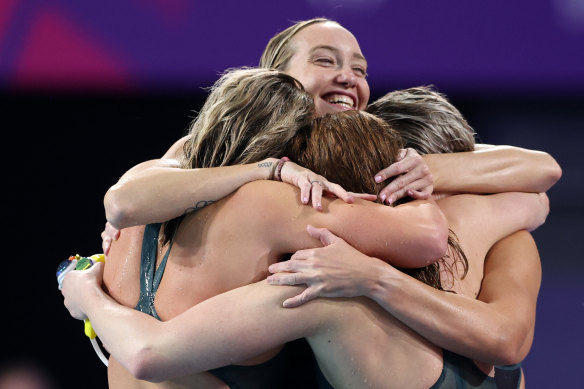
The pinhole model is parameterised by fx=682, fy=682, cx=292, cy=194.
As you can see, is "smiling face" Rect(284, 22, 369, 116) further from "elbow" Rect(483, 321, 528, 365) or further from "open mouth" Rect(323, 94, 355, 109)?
"elbow" Rect(483, 321, 528, 365)

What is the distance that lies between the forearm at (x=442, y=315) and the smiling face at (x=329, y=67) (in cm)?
111

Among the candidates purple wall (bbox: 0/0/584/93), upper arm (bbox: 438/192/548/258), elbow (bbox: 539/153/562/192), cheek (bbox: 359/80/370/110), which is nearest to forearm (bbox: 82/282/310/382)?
upper arm (bbox: 438/192/548/258)

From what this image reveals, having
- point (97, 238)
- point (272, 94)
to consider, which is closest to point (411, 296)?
point (272, 94)

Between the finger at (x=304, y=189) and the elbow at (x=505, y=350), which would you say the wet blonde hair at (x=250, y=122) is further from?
the elbow at (x=505, y=350)

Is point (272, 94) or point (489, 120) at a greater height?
point (272, 94)

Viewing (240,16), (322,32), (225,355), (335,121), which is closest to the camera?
(225,355)

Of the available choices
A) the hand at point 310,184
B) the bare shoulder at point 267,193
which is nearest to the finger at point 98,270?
the bare shoulder at point 267,193

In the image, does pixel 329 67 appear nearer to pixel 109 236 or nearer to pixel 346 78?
pixel 346 78

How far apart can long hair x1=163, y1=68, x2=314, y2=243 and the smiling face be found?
0.76 meters

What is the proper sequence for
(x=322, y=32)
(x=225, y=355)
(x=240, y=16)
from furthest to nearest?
(x=240, y=16), (x=322, y=32), (x=225, y=355)

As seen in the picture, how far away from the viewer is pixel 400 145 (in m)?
1.92

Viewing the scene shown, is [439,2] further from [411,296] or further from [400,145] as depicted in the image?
[411,296]

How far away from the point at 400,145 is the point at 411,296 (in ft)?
1.54

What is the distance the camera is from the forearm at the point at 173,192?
1.70 m
